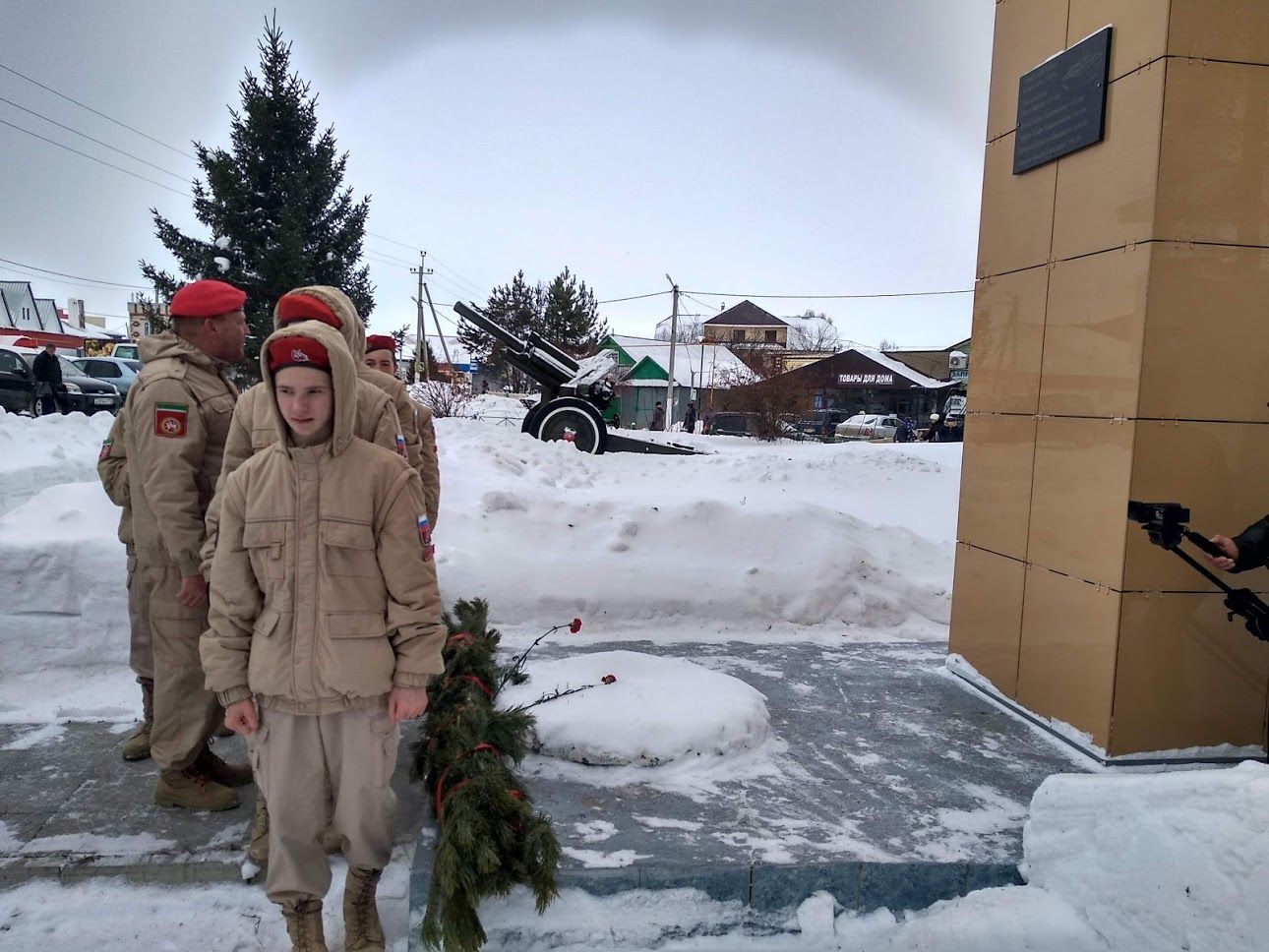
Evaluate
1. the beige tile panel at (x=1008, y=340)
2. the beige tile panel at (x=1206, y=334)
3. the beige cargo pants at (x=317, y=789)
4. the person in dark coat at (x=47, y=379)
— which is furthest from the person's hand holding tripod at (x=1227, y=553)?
the person in dark coat at (x=47, y=379)

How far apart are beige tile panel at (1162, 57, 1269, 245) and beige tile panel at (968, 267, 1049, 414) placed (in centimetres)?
69

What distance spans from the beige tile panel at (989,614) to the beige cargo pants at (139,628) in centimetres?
390

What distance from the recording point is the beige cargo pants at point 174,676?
3102 millimetres

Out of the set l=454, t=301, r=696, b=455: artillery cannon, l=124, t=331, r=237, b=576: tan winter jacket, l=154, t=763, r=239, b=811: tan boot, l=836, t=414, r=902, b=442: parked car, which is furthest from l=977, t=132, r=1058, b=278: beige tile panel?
l=836, t=414, r=902, b=442: parked car

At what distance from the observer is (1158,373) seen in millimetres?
3332

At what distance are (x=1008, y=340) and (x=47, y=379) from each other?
20.0m

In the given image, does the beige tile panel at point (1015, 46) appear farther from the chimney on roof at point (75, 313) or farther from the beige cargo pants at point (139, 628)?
the chimney on roof at point (75, 313)

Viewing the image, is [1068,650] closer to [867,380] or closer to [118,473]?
[118,473]

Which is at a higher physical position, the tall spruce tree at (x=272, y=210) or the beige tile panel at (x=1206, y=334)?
the tall spruce tree at (x=272, y=210)

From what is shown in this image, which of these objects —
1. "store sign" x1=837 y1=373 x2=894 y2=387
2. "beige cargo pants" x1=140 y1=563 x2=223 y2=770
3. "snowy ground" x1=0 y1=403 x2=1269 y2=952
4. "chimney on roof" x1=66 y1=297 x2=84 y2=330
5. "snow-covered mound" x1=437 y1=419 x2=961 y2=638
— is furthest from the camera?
"chimney on roof" x1=66 y1=297 x2=84 y2=330

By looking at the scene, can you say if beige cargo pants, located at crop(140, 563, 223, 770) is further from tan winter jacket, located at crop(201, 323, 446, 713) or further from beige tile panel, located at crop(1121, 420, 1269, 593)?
beige tile panel, located at crop(1121, 420, 1269, 593)

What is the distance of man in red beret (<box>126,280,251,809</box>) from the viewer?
2.96 m

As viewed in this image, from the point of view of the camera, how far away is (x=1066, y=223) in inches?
151

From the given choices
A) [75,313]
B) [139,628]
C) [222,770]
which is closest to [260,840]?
[222,770]
